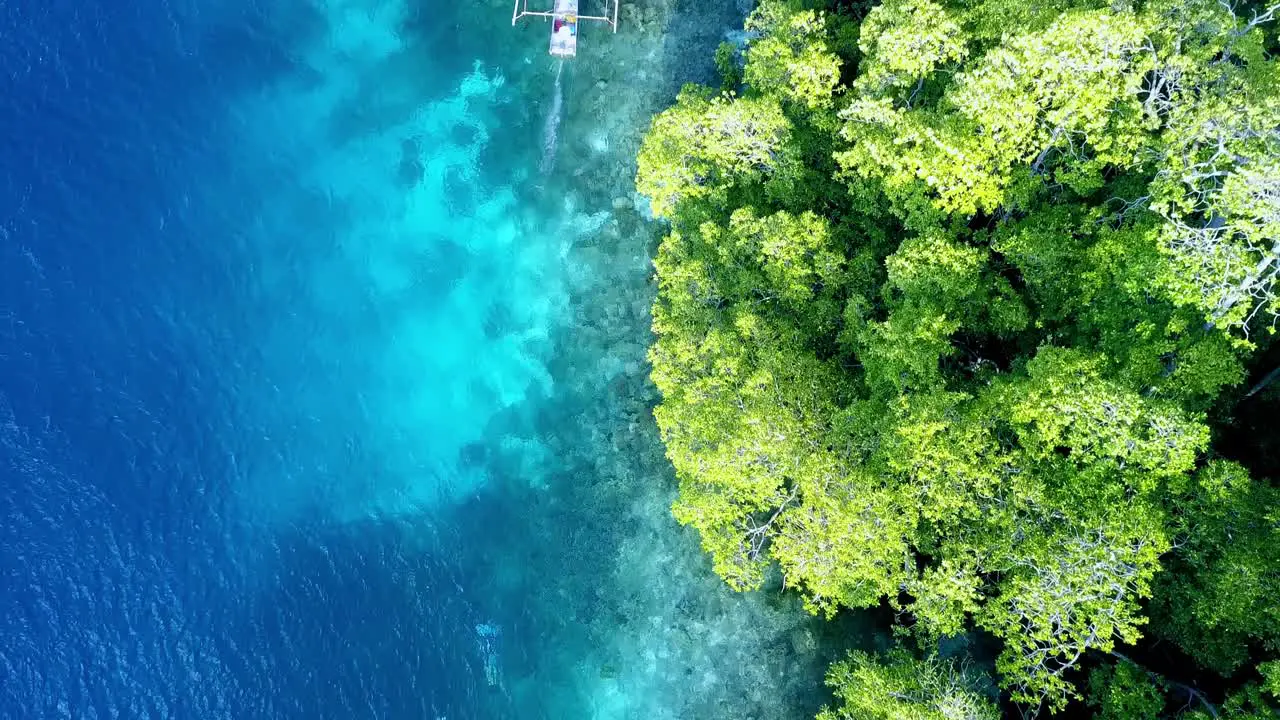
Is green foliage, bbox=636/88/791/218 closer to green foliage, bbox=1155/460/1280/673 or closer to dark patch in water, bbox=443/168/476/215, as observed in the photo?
dark patch in water, bbox=443/168/476/215

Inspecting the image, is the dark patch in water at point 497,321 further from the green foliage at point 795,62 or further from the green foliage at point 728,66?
the green foliage at point 795,62

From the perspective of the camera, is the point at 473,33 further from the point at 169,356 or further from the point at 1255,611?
the point at 1255,611

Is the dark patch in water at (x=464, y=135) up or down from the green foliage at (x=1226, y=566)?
up

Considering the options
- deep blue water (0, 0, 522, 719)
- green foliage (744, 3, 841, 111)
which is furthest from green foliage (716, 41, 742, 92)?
deep blue water (0, 0, 522, 719)

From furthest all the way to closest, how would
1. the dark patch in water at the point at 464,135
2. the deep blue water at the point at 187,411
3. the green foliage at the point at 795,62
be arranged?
the dark patch in water at the point at 464,135 → the deep blue water at the point at 187,411 → the green foliage at the point at 795,62

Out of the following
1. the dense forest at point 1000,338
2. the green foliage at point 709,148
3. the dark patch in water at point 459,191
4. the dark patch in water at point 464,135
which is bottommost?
the dense forest at point 1000,338

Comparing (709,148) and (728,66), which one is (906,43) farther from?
(728,66)

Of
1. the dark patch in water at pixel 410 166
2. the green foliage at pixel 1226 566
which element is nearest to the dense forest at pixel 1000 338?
the green foliage at pixel 1226 566
